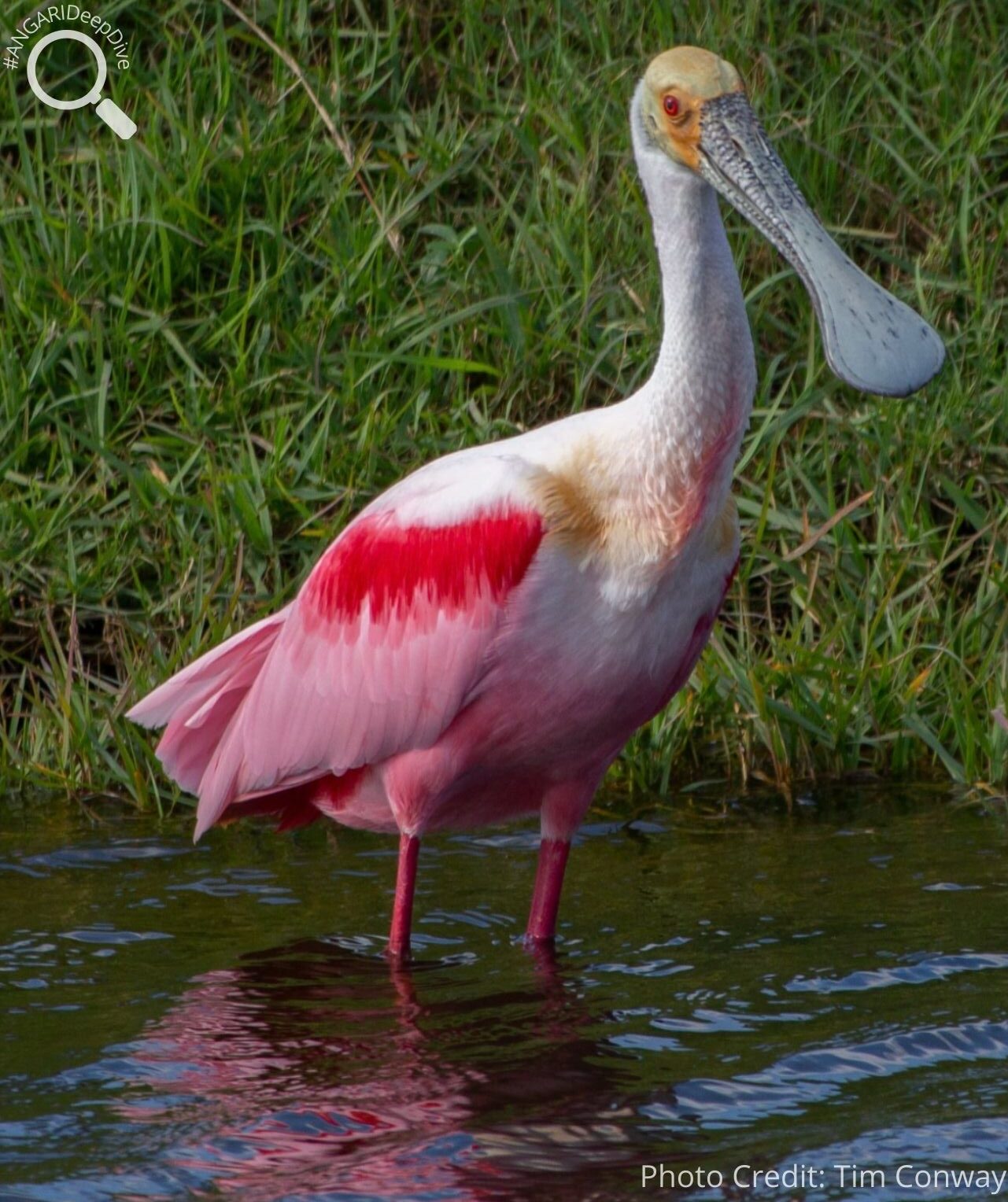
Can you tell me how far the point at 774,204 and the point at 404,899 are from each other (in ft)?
5.41

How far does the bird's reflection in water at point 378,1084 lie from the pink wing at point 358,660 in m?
0.47

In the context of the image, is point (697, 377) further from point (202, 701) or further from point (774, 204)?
point (202, 701)

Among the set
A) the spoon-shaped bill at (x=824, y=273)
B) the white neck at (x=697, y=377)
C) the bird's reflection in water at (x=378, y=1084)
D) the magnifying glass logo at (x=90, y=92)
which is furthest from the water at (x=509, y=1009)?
the magnifying glass logo at (x=90, y=92)

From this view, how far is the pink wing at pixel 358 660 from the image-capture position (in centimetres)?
472

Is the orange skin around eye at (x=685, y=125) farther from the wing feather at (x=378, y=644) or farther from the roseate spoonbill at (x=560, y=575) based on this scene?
the wing feather at (x=378, y=644)

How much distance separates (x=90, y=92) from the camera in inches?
310

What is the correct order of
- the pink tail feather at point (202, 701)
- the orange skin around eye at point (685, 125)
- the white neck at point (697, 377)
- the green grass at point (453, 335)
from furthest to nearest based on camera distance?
the green grass at point (453, 335)
the pink tail feather at point (202, 701)
the orange skin around eye at point (685, 125)
the white neck at point (697, 377)

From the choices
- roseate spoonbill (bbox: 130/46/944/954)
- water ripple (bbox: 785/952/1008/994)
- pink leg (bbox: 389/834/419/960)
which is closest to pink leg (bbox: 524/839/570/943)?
roseate spoonbill (bbox: 130/46/944/954)

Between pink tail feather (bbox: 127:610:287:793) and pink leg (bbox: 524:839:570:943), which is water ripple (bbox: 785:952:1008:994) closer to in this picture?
pink leg (bbox: 524:839:570:943)

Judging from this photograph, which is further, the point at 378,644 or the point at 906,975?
the point at 378,644

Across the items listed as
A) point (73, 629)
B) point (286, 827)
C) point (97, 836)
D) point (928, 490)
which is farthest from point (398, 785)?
point (928, 490)

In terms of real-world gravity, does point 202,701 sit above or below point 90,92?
below

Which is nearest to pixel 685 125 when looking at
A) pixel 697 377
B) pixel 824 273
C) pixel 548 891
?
pixel 824 273

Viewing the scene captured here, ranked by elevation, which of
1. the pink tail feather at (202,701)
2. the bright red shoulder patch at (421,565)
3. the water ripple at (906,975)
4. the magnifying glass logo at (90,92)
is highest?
the magnifying glass logo at (90,92)
